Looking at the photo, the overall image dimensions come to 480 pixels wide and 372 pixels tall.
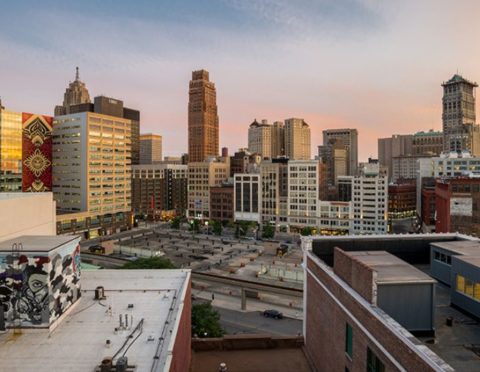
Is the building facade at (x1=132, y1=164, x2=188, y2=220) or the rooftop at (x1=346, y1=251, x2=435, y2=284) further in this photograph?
the building facade at (x1=132, y1=164, x2=188, y2=220)

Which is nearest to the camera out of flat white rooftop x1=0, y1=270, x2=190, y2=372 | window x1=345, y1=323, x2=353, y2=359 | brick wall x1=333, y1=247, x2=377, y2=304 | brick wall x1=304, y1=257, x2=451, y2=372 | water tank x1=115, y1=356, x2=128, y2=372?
brick wall x1=304, y1=257, x2=451, y2=372

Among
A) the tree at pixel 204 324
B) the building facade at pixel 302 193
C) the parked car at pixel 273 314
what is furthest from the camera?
the building facade at pixel 302 193

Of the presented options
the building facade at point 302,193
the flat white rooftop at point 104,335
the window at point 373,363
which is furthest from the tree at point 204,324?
the building facade at point 302,193

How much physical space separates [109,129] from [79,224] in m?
39.6

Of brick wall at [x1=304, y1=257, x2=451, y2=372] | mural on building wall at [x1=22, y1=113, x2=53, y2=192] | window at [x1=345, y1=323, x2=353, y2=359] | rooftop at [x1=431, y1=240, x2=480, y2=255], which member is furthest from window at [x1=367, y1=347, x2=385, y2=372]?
mural on building wall at [x1=22, y1=113, x2=53, y2=192]

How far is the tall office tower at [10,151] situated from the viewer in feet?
428

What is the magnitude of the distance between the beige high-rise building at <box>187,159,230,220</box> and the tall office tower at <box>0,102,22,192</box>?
69.6 m

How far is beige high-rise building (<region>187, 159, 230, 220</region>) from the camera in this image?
173250 millimetres

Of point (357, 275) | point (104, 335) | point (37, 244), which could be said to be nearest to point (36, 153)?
point (37, 244)

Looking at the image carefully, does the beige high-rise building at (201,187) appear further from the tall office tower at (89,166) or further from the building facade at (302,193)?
the building facade at (302,193)

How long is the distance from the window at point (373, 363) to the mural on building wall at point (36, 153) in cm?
14984

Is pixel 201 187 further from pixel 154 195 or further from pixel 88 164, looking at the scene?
pixel 88 164

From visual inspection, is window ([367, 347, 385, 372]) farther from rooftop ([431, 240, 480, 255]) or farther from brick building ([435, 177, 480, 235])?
brick building ([435, 177, 480, 235])

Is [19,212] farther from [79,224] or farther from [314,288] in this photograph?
[79,224]
